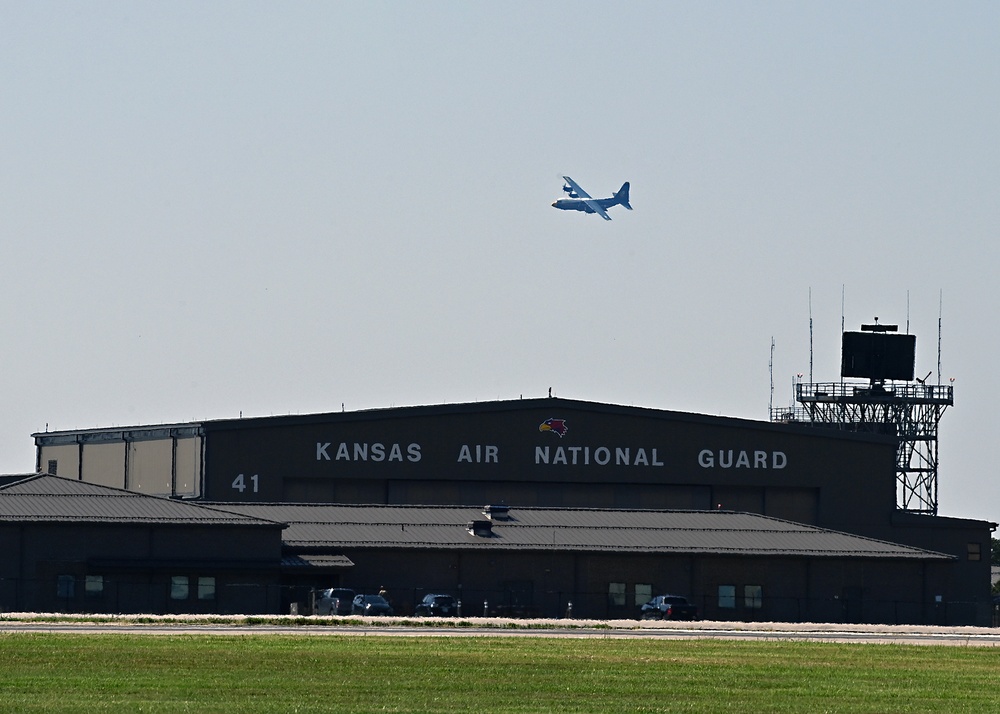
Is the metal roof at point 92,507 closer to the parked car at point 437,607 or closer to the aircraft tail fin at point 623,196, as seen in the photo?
the parked car at point 437,607

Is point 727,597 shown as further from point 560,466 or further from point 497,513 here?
point 560,466

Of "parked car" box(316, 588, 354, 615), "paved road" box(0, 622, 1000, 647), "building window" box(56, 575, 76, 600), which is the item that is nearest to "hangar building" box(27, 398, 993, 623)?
"parked car" box(316, 588, 354, 615)

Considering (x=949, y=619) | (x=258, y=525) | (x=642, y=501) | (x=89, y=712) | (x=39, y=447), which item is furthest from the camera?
(x=39, y=447)

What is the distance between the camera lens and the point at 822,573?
83875 mm

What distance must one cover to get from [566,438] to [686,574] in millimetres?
19891

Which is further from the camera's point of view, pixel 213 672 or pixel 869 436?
pixel 869 436

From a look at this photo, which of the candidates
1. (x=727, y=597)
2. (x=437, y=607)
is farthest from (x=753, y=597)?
(x=437, y=607)

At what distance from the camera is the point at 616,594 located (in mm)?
82188

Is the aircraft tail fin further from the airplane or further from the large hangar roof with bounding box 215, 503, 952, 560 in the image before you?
the large hangar roof with bounding box 215, 503, 952, 560

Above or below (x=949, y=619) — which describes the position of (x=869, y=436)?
above

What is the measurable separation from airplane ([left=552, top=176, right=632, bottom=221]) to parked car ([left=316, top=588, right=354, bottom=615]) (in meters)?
45.4

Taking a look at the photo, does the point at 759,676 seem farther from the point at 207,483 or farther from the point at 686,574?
the point at 207,483

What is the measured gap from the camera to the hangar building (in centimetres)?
9744

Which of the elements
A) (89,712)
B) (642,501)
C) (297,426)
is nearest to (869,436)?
(642,501)
